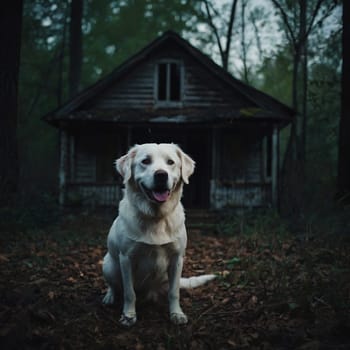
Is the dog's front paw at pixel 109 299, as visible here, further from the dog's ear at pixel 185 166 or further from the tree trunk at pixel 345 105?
the tree trunk at pixel 345 105

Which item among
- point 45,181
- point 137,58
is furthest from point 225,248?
point 45,181

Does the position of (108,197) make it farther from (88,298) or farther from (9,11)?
(88,298)

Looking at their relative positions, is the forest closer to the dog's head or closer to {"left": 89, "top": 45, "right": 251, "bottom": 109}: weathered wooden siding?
the dog's head

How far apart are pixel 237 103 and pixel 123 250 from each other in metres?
10.5

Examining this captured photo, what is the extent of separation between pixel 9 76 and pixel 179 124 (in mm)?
5215

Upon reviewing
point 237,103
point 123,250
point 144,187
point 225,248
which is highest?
point 237,103

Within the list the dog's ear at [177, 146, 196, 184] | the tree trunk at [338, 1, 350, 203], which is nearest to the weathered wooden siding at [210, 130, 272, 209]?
the tree trunk at [338, 1, 350, 203]

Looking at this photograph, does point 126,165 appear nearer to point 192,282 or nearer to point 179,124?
point 192,282

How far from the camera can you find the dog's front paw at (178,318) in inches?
119

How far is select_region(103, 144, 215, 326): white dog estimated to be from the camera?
2.97 m

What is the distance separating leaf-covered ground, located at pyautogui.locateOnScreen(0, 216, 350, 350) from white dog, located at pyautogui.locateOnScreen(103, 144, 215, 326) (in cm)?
30

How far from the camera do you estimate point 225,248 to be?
6.59 m

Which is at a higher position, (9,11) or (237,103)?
(9,11)

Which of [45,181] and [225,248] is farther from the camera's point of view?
[45,181]
